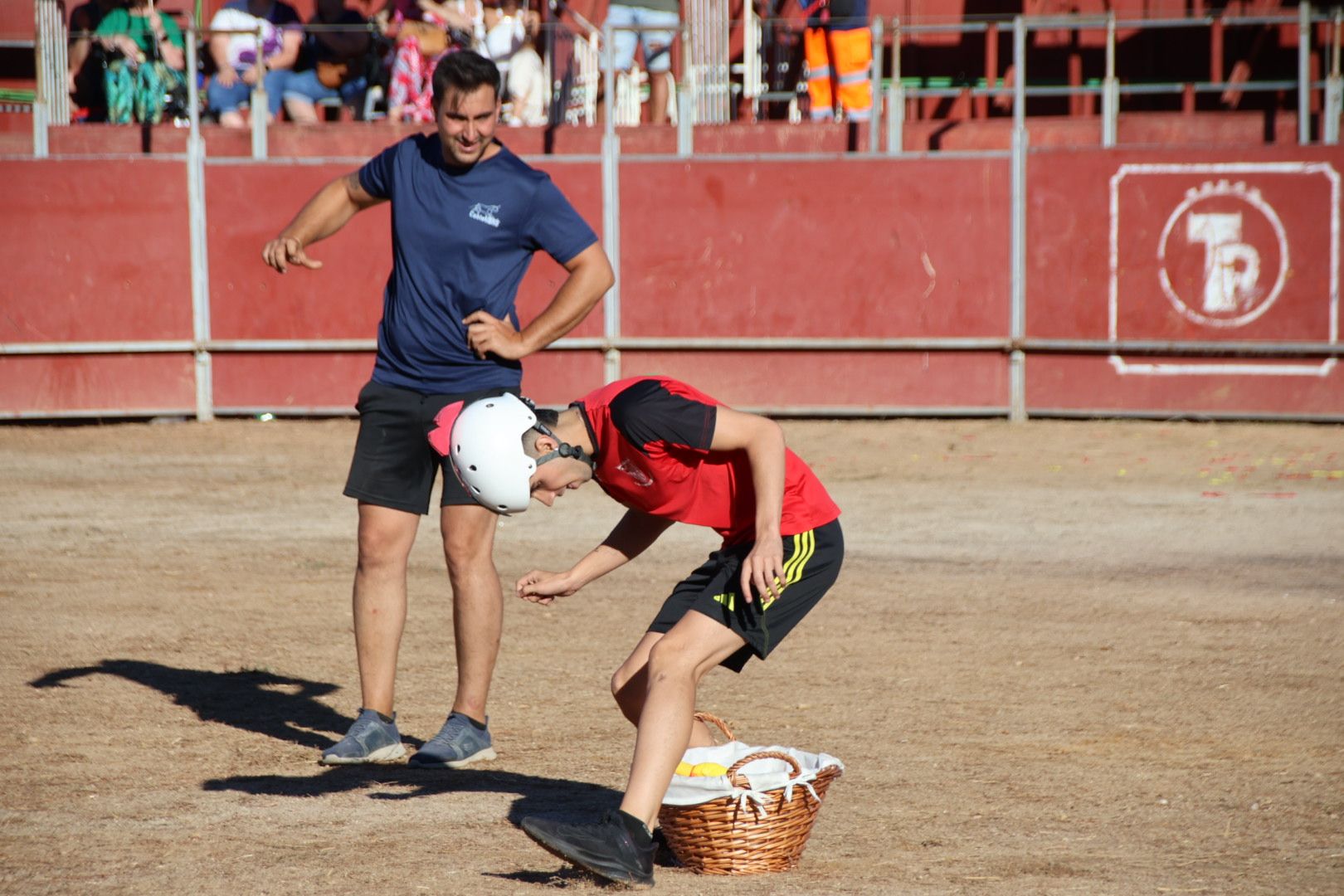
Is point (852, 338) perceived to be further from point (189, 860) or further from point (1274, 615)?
point (189, 860)

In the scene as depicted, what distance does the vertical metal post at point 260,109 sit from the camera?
1572 cm

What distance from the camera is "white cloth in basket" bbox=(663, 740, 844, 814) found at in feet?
15.3

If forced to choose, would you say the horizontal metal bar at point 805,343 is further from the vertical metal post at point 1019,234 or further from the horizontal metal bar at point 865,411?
the horizontal metal bar at point 865,411

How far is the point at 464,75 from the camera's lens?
5.56 m

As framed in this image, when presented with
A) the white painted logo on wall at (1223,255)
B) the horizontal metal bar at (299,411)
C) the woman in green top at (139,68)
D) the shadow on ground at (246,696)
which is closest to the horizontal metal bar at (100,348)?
the horizontal metal bar at (299,411)

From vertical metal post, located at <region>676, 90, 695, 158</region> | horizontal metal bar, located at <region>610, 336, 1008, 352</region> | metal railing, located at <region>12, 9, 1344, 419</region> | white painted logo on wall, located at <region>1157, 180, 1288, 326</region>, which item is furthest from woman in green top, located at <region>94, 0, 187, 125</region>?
white painted logo on wall, located at <region>1157, 180, 1288, 326</region>

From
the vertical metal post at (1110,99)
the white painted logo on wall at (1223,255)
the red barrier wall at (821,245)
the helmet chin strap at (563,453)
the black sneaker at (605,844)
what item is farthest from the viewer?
the red barrier wall at (821,245)

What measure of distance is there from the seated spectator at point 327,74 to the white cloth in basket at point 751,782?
41.7ft

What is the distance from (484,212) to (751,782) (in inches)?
87.6

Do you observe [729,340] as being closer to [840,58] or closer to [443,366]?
[840,58]

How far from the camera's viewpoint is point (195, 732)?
20.6 ft

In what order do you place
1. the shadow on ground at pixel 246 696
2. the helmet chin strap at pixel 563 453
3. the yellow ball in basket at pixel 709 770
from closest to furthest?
the helmet chin strap at pixel 563 453 < the yellow ball in basket at pixel 709 770 < the shadow on ground at pixel 246 696

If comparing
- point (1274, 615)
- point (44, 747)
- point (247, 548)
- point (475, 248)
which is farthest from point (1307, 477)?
point (44, 747)

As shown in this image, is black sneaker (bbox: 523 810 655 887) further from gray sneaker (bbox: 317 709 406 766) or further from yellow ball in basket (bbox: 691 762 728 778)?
gray sneaker (bbox: 317 709 406 766)
